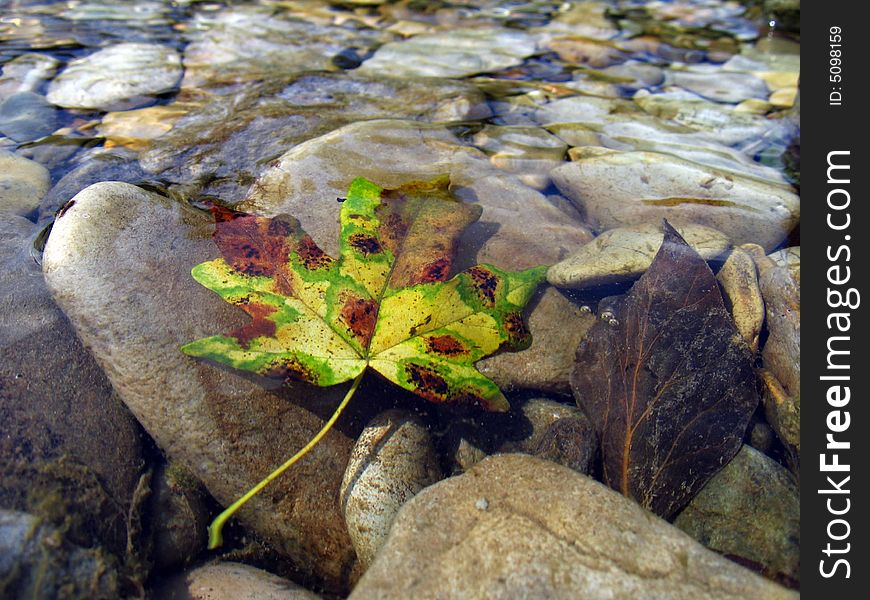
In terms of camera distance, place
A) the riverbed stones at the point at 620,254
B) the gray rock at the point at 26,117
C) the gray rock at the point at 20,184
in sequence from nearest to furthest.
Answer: the riverbed stones at the point at 620,254 → the gray rock at the point at 20,184 → the gray rock at the point at 26,117

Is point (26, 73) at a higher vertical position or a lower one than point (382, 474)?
higher

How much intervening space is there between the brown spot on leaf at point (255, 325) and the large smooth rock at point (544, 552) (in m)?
0.66

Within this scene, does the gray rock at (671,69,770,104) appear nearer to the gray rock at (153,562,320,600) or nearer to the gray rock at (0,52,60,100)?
the gray rock at (153,562,320,600)

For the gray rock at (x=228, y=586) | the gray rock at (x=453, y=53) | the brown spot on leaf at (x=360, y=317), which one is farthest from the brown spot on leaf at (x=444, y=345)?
the gray rock at (x=453, y=53)

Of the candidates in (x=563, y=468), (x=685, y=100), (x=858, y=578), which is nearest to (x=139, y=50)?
(x=685, y=100)

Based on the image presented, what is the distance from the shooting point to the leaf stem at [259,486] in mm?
1720

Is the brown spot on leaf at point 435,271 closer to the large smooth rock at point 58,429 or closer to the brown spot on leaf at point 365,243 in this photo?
the brown spot on leaf at point 365,243

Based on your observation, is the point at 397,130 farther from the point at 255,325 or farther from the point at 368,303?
the point at 255,325

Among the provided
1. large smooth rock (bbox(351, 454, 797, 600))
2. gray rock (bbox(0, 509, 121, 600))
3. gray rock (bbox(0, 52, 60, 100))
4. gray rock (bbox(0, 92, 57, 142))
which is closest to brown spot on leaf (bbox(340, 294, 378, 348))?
large smooth rock (bbox(351, 454, 797, 600))

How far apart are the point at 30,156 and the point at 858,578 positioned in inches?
145

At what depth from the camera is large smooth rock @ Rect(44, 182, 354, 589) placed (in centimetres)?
181

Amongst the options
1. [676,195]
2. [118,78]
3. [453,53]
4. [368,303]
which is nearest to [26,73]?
[118,78]

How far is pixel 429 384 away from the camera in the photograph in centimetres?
174

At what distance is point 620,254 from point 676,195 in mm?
680
